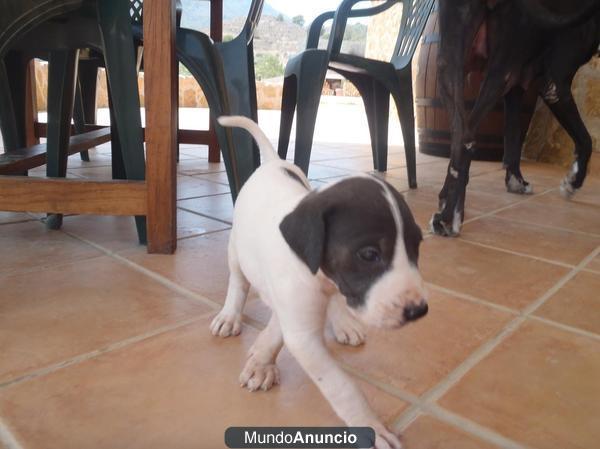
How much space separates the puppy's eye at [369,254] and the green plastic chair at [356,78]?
5.61 feet

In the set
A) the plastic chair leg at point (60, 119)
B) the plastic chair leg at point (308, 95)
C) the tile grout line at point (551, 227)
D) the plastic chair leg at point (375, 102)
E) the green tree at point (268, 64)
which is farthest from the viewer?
the green tree at point (268, 64)

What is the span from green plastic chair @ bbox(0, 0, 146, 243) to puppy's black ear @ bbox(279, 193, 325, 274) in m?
0.95

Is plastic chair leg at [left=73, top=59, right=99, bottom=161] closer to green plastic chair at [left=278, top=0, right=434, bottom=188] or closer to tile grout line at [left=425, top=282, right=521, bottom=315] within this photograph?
green plastic chair at [left=278, top=0, right=434, bottom=188]

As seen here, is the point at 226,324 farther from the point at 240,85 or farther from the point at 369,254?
the point at 240,85

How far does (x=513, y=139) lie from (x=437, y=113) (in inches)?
55.3

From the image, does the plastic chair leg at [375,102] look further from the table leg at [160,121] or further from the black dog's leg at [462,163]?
the table leg at [160,121]

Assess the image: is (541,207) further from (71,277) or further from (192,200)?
(71,277)

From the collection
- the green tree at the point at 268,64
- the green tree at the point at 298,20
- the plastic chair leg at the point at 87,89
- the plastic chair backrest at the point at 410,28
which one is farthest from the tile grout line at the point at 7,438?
the green tree at the point at 298,20

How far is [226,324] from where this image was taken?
1.10 meters

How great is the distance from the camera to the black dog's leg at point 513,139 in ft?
8.59

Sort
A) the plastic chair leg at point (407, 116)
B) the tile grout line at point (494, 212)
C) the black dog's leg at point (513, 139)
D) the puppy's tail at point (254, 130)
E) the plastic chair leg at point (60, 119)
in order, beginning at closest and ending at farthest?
the puppy's tail at point (254, 130), the plastic chair leg at point (60, 119), the tile grout line at point (494, 212), the black dog's leg at point (513, 139), the plastic chair leg at point (407, 116)

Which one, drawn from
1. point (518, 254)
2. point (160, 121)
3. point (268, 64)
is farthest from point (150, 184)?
point (268, 64)

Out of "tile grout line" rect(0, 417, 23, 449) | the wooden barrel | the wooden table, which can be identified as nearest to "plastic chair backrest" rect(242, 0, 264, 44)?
the wooden table

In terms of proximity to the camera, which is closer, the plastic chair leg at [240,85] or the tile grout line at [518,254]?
the tile grout line at [518,254]
